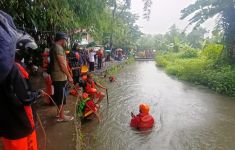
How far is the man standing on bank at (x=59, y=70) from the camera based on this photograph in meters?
5.40

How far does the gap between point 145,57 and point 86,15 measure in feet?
112

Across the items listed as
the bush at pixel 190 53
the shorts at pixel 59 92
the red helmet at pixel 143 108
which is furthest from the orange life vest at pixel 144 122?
the bush at pixel 190 53

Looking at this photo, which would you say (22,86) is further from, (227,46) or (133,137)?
(227,46)

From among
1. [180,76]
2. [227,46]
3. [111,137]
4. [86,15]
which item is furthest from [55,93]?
[180,76]

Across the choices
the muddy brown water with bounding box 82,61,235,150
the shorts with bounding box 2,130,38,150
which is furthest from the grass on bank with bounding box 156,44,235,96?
the shorts with bounding box 2,130,38,150

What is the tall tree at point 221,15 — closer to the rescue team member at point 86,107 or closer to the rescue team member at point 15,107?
the rescue team member at point 86,107

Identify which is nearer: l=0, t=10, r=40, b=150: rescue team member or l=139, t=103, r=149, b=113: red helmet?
l=0, t=10, r=40, b=150: rescue team member

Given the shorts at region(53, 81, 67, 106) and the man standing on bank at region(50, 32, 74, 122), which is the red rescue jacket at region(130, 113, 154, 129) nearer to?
the man standing on bank at region(50, 32, 74, 122)

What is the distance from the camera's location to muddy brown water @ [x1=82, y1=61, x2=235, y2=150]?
6.83m

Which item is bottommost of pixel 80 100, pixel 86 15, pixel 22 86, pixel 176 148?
pixel 176 148

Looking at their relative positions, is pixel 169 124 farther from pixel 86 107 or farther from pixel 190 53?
pixel 190 53

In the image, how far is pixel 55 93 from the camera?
573 centimetres

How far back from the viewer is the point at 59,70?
18.7ft

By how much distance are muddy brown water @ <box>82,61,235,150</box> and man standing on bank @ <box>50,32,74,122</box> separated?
1354 millimetres
